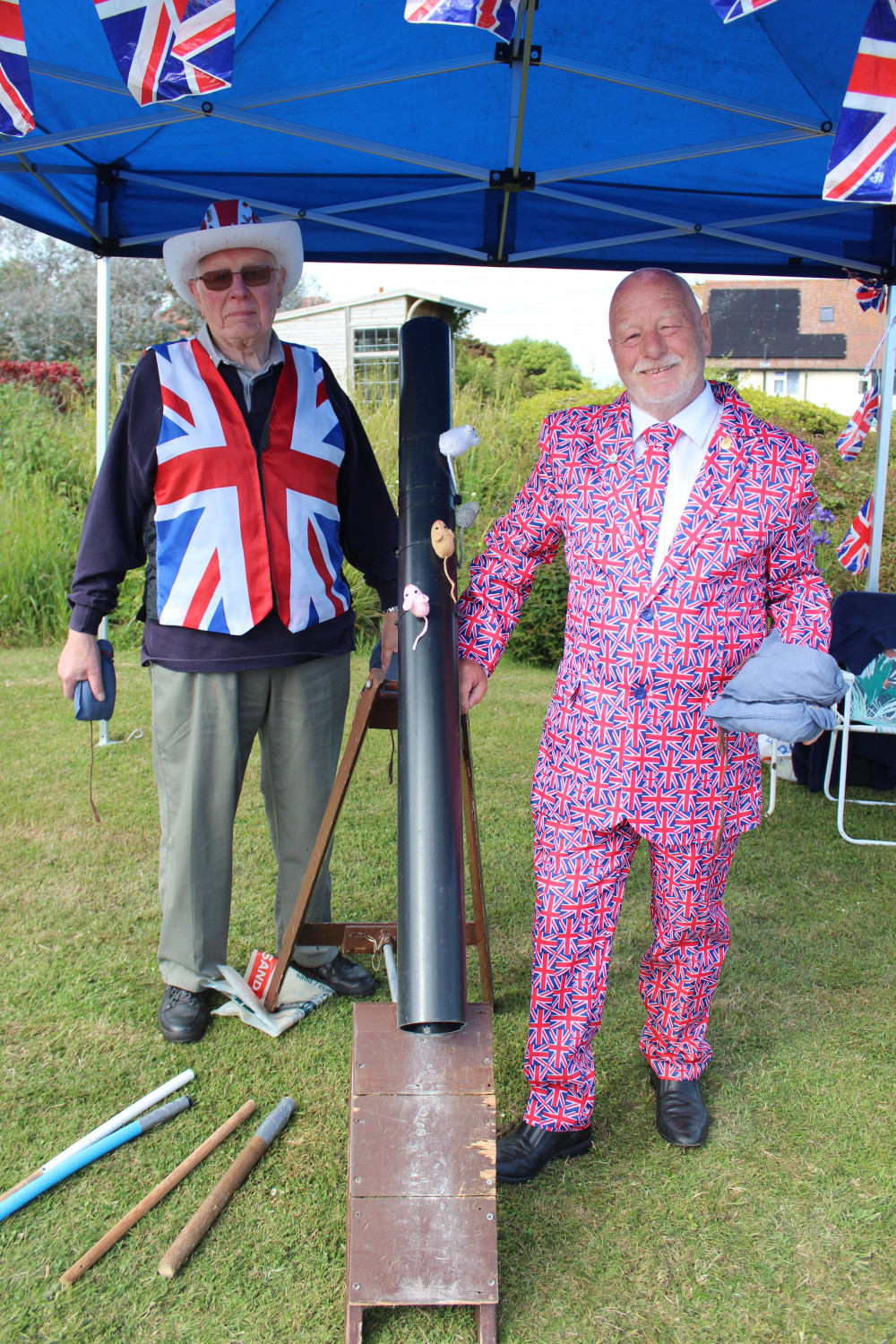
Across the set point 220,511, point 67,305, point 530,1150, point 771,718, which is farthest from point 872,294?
point 67,305

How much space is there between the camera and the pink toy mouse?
1980 mm

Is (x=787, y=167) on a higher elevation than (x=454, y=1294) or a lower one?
higher

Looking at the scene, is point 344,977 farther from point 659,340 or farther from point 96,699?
point 659,340

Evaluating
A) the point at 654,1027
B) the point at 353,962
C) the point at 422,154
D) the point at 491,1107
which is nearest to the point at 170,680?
the point at 353,962

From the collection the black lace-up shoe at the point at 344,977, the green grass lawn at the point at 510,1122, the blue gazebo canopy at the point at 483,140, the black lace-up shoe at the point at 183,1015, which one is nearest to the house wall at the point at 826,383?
the blue gazebo canopy at the point at 483,140

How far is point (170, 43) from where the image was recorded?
6.40ft

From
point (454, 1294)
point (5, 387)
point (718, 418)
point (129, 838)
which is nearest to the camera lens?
point (454, 1294)

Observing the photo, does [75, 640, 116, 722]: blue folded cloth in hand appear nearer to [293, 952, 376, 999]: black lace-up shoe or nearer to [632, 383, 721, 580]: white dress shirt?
[293, 952, 376, 999]: black lace-up shoe

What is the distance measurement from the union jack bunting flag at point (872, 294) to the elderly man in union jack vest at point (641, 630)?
7.67ft

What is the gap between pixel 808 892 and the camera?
3662 mm

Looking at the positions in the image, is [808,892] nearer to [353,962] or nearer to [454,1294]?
[353,962]

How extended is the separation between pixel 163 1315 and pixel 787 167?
3.72m

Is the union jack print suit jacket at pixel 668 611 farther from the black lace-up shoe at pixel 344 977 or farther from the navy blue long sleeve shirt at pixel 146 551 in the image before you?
the black lace-up shoe at pixel 344 977

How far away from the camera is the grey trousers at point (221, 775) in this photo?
252 centimetres
